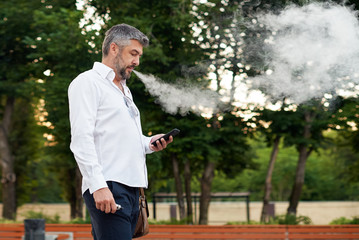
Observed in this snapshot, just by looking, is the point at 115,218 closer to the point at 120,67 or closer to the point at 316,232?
the point at 120,67

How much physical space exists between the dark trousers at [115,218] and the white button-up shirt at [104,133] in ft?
0.15

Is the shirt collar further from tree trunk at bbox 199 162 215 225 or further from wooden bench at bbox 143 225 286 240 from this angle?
tree trunk at bbox 199 162 215 225

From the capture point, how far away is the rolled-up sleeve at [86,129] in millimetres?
2422

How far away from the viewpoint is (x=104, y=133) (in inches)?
102

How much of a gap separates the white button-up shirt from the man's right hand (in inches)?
2.8

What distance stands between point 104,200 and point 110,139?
36 cm

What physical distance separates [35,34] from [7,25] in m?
1.64

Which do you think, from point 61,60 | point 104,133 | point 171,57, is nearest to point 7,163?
point 61,60

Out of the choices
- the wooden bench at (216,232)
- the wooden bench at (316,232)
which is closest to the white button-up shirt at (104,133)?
the wooden bench at (216,232)

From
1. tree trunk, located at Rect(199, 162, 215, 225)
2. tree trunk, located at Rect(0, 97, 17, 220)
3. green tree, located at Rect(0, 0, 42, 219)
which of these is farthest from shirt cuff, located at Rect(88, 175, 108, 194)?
tree trunk, located at Rect(0, 97, 17, 220)

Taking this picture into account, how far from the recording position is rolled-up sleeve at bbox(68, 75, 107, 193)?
2.42 metres

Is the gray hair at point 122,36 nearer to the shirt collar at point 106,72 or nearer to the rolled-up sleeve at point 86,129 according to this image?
the shirt collar at point 106,72

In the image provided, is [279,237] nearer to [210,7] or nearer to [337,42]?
[210,7]

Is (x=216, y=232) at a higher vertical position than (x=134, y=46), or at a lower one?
lower
